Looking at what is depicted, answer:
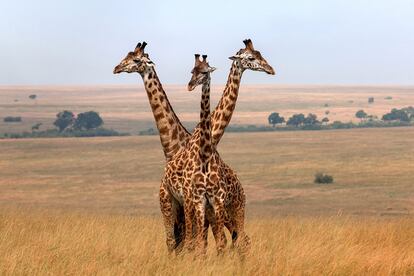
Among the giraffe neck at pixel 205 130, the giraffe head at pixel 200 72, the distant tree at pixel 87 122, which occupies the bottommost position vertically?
the distant tree at pixel 87 122

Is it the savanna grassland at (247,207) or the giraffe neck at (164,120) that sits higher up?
the giraffe neck at (164,120)

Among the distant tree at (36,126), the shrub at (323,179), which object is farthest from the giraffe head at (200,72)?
the distant tree at (36,126)

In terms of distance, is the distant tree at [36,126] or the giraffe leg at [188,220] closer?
the giraffe leg at [188,220]

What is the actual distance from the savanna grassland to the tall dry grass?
0.08 ft

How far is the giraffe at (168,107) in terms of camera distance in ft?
36.3

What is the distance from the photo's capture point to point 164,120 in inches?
456

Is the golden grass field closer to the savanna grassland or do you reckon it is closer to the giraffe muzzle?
the savanna grassland

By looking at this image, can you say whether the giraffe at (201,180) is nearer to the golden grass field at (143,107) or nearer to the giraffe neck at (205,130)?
the giraffe neck at (205,130)

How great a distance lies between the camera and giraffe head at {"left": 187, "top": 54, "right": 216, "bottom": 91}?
10.0 meters

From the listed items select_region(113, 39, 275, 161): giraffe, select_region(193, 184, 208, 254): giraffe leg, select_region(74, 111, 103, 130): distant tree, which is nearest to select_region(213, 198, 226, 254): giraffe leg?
select_region(193, 184, 208, 254): giraffe leg

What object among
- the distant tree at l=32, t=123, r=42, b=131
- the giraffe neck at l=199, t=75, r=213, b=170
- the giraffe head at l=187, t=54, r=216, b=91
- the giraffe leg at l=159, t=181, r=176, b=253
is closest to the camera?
the giraffe head at l=187, t=54, r=216, b=91

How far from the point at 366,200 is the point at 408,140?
97.9ft

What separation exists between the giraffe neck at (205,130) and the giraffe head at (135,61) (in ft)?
4.84

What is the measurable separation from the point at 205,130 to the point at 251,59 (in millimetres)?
1220
